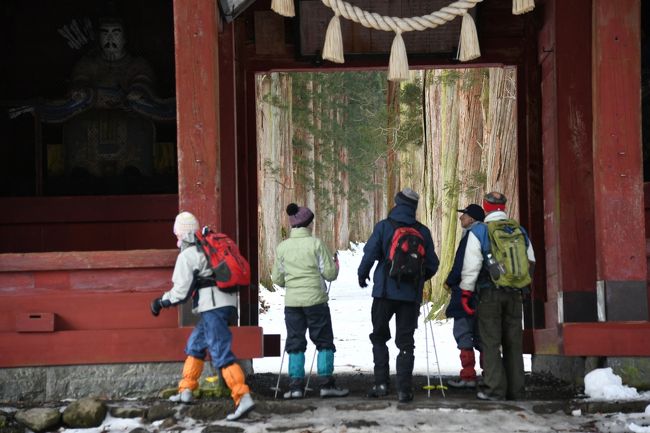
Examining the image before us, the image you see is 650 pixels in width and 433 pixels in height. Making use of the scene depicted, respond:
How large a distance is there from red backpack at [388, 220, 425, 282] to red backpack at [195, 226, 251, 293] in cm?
113

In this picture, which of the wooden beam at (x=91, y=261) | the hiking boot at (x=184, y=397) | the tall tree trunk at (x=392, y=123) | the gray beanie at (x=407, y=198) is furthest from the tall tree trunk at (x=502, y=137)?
the hiking boot at (x=184, y=397)

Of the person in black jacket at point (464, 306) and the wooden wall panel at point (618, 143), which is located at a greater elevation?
the wooden wall panel at point (618, 143)

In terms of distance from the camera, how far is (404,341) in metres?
8.47

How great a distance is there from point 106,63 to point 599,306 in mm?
6038

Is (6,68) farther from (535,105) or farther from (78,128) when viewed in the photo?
(535,105)

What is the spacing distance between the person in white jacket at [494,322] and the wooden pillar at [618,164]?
658 mm

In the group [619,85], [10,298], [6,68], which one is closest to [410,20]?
[619,85]

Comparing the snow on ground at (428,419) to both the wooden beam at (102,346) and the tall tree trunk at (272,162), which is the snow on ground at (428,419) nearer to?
the wooden beam at (102,346)

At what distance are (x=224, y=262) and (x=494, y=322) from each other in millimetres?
2192

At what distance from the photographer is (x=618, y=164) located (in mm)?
8742

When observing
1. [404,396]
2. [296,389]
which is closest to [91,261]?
[296,389]

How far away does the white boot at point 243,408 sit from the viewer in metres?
7.65

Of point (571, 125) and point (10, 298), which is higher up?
point (571, 125)

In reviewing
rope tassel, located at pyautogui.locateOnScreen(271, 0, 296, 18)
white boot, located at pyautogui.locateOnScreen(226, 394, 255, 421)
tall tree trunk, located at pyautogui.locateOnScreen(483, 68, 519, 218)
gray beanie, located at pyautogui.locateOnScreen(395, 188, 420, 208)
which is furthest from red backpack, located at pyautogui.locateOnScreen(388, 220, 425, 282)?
tall tree trunk, located at pyautogui.locateOnScreen(483, 68, 519, 218)
